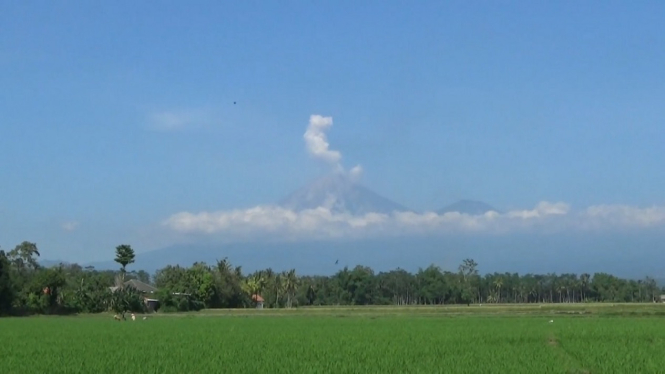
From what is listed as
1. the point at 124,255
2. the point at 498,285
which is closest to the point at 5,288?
the point at 124,255

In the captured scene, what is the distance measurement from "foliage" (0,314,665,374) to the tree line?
32.5 meters

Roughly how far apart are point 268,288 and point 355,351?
265 ft

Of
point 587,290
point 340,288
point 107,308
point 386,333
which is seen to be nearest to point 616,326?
point 386,333

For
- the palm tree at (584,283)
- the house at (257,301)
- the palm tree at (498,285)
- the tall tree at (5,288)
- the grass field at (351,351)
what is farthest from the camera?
the palm tree at (498,285)

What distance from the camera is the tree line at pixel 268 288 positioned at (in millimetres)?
68562

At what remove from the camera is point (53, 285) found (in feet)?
224

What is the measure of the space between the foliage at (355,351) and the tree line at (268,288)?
32.5m

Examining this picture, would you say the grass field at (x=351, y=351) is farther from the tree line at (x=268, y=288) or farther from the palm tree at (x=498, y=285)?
the palm tree at (x=498, y=285)

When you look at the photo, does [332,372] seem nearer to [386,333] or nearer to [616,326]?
[386,333]

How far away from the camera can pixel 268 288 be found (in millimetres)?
101875

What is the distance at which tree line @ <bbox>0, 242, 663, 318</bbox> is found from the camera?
2699 inches

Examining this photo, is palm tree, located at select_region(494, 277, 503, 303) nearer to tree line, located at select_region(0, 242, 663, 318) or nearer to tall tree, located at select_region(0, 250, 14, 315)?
tree line, located at select_region(0, 242, 663, 318)

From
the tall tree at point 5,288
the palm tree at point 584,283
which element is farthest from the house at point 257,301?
the palm tree at point 584,283

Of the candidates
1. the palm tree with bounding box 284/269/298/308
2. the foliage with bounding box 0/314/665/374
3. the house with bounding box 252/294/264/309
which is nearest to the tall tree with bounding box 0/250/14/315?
the foliage with bounding box 0/314/665/374
